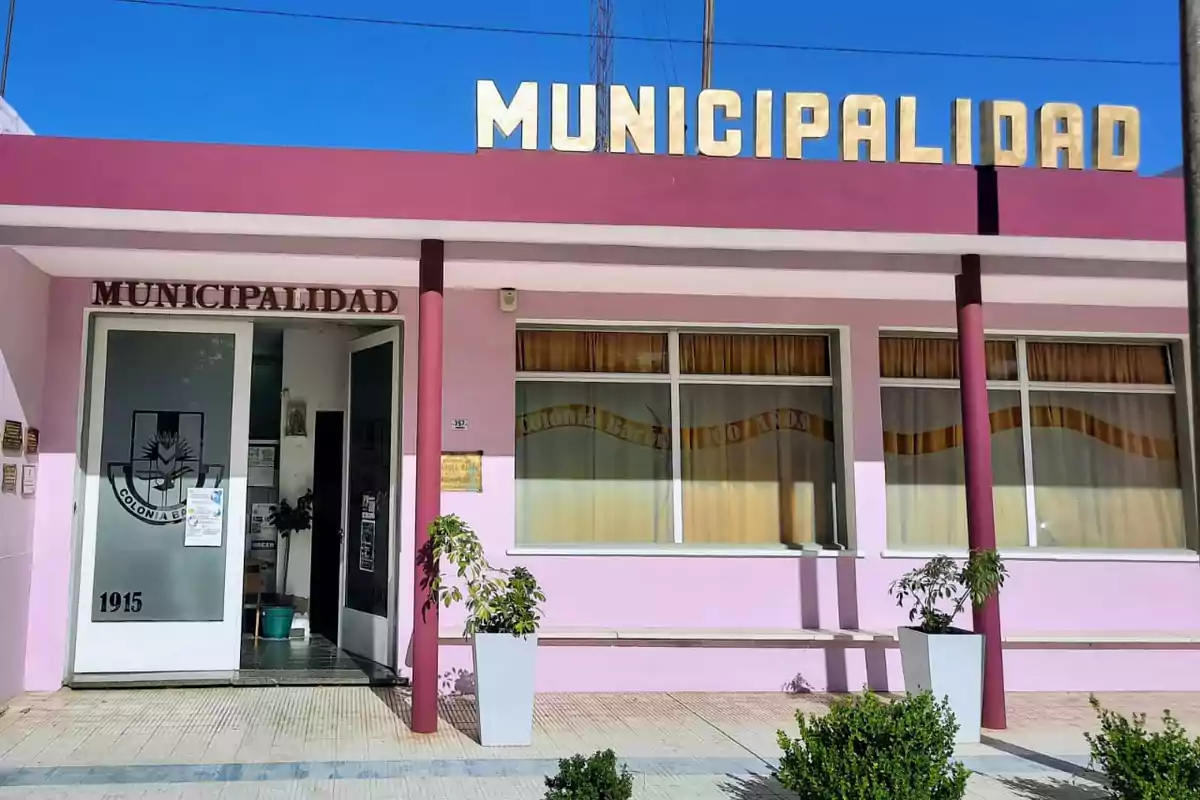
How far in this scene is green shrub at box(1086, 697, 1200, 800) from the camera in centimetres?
393

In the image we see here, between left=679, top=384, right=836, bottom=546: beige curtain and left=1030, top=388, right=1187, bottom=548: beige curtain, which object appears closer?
left=679, top=384, right=836, bottom=546: beige curtain

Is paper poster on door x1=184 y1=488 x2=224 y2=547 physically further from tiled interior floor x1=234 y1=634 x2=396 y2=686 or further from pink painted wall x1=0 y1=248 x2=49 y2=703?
tiled interior floor x1=234 y1=634 x2=396 y2=686

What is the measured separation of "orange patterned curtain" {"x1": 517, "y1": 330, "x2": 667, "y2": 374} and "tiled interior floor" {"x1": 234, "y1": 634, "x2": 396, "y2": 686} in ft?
8.24

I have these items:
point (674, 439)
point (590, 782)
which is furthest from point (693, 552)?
point (590, 782)

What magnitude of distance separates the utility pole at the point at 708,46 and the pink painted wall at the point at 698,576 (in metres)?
7.75

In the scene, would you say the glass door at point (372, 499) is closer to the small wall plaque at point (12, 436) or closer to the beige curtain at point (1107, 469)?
the small wall plaque at point (12, 436)

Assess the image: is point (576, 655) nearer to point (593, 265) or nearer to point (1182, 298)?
point (593, 265)

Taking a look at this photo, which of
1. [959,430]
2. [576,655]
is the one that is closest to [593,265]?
[576,655]

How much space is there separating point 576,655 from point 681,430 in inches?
76.3

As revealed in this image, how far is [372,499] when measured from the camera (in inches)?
295

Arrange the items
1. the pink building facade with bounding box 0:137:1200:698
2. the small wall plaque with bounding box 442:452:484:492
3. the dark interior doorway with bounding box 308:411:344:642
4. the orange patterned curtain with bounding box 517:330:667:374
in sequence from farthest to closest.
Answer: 1. the dark interior doorway with bounding box 308:411:344:642
2. the orange patterned curtain with bounding box 517:330:667:374
3. the small wall plaque with bounding box 442:452:484:492
4. the pink building facade with bounding box 0:137:1200:698

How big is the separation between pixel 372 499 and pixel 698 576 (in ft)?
8.59

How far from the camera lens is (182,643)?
6758mm

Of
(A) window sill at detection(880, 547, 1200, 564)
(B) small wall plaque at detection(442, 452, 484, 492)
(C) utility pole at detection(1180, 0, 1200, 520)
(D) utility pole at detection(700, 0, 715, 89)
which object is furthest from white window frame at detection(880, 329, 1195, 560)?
(D) utility pole at detection(700, 0, 715, 89)
